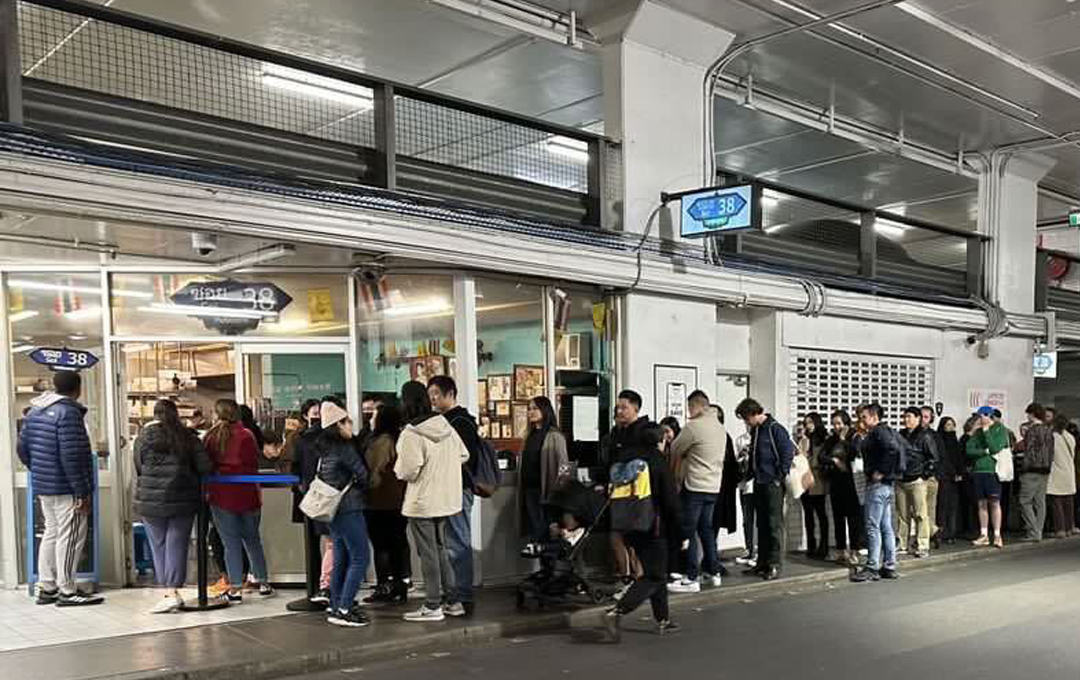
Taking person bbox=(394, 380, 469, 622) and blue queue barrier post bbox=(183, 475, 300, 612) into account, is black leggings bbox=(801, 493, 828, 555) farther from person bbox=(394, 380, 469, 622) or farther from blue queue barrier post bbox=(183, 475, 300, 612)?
blue queue barrier post bbox=(183, 475, 300, 612)

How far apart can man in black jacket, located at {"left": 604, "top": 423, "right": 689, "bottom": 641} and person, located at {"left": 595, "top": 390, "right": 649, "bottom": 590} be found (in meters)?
0.08

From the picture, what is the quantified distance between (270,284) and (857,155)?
403 inches

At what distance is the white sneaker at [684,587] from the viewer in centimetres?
842

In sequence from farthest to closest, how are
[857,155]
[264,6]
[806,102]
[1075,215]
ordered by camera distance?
[857,155]
[1075,215]
[806,102]
[264,6]

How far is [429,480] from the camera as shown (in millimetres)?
Result: 7102

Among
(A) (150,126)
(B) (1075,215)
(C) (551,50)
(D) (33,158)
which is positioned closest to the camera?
(D) (33,158)

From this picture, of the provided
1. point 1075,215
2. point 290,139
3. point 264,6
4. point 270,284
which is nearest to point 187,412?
point 270,284

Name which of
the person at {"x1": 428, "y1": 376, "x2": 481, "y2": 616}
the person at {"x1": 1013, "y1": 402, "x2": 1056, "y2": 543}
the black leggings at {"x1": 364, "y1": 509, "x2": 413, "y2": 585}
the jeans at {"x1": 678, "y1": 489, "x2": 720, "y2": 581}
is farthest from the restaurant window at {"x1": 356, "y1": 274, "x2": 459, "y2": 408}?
the person at {"x1": 1013, "y1": 402, "x2": 1056, "y2": 543}

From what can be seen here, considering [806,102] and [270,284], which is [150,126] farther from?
[806,102]

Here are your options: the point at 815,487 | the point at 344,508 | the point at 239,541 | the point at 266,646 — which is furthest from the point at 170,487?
the point at 815,487

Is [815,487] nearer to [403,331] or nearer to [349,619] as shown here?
[403,331]

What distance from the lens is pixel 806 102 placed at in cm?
1247

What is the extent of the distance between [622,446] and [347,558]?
2.33 meters

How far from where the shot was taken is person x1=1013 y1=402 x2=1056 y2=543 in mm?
12055
